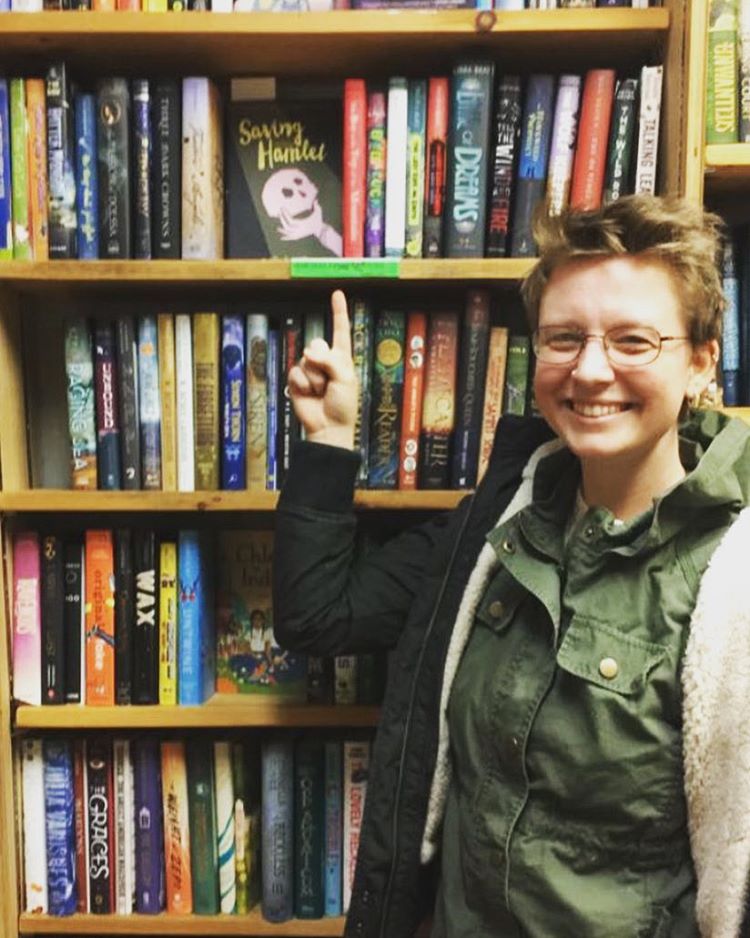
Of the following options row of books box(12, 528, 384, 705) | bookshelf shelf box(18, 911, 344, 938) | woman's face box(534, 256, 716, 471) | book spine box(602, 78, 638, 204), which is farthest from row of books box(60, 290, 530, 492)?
bookshelf shelf box(18, 911, 344, 938)

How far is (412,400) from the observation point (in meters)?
1.21

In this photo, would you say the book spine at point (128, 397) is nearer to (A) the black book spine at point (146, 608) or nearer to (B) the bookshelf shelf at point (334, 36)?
(A) the black book spine at point (146, 608)

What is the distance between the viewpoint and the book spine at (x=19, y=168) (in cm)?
117

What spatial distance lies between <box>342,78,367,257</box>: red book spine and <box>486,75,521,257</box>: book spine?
0.58 ft

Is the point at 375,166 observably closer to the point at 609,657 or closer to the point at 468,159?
the point at 468,159

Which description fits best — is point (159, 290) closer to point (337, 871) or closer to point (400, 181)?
point (400, 181)

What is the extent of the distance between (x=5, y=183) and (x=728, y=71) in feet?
Answer: 3.21

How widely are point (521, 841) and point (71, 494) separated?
0.74m

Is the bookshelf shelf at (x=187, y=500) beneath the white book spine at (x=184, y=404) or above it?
beneath

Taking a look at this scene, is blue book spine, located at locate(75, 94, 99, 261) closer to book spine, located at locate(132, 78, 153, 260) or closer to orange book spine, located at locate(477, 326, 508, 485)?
book spine, located at locate(132, 78, 153, 260)

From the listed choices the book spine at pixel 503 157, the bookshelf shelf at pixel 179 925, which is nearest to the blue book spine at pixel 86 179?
the book spine at pixel 503 157

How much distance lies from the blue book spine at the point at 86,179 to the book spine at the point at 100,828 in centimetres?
74

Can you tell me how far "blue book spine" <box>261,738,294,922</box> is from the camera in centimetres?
127

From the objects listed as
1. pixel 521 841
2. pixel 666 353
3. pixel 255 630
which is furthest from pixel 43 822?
pixel 666 353
